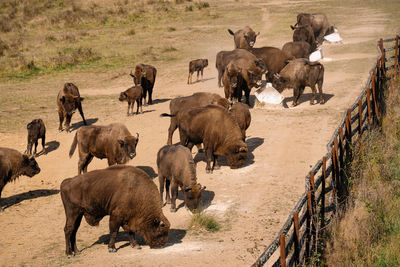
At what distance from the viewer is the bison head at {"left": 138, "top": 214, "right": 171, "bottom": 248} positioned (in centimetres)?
980

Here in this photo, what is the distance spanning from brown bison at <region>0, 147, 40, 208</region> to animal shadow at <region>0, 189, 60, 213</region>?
0.43 meters

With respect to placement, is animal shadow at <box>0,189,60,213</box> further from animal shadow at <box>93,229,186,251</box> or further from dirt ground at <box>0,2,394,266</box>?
animal shadow at <box>93,229,186,251</box>

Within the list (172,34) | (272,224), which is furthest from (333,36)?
(272,224)

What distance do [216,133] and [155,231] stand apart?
4.45 m

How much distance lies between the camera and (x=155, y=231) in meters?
9.85

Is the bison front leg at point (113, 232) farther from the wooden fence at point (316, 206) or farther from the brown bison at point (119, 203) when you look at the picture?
the wooden fence at point (316, 206)

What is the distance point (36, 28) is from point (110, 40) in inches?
381

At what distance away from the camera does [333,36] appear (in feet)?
99.7

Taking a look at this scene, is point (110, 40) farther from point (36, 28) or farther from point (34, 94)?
point (34, 94)

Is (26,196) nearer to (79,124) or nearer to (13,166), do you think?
(13,166)

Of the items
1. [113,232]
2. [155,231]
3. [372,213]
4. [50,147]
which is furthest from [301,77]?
[113,232]

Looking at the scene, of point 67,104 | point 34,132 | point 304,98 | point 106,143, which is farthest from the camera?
point 304,98

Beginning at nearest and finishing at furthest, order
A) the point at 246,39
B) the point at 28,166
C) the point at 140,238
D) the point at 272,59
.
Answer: the point at 140,238 < the point at 28,166 < the point at 272,59 < the point at 246,39

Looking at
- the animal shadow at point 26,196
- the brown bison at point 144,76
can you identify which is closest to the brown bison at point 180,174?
the animal shadow at point 26,196
